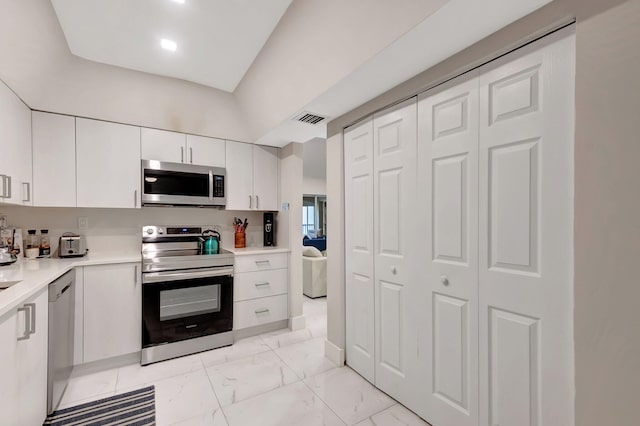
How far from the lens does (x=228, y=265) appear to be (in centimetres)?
298

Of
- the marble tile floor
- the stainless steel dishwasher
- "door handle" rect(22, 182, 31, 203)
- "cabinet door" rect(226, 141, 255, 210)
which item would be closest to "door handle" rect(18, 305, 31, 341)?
the stainless steel dishwasher

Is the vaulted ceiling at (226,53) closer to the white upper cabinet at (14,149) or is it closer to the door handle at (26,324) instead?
the white upper cabinet at (14,149)

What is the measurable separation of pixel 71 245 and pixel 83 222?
32 cm

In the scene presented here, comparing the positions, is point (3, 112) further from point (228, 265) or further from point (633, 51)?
point (633, 51)

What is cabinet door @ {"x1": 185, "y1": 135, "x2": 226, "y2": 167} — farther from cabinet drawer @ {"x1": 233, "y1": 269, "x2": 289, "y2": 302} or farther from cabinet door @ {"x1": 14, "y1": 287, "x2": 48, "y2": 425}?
cabinet door @ {"x1": 14, "y1": 287, "x2": 48, "y2": 425}

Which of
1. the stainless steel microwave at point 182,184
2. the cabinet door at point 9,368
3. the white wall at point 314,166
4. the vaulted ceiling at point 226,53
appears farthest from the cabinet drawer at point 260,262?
the white wall at point 314,166

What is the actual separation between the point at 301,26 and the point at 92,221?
2.71m

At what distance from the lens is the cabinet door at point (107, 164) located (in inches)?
103

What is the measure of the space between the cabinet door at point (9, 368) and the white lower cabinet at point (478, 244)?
2001 millimetres

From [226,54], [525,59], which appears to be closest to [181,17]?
[226,54]

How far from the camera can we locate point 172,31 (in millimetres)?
2123

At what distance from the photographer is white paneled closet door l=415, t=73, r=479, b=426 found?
1552 millimetres

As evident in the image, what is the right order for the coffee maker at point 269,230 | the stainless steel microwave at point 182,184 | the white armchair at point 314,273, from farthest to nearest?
the white armchair at point 314,273, the coffee maker at point 269,230, the stainless steel microwave at point 182,184

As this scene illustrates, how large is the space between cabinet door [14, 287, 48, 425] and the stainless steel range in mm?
861
